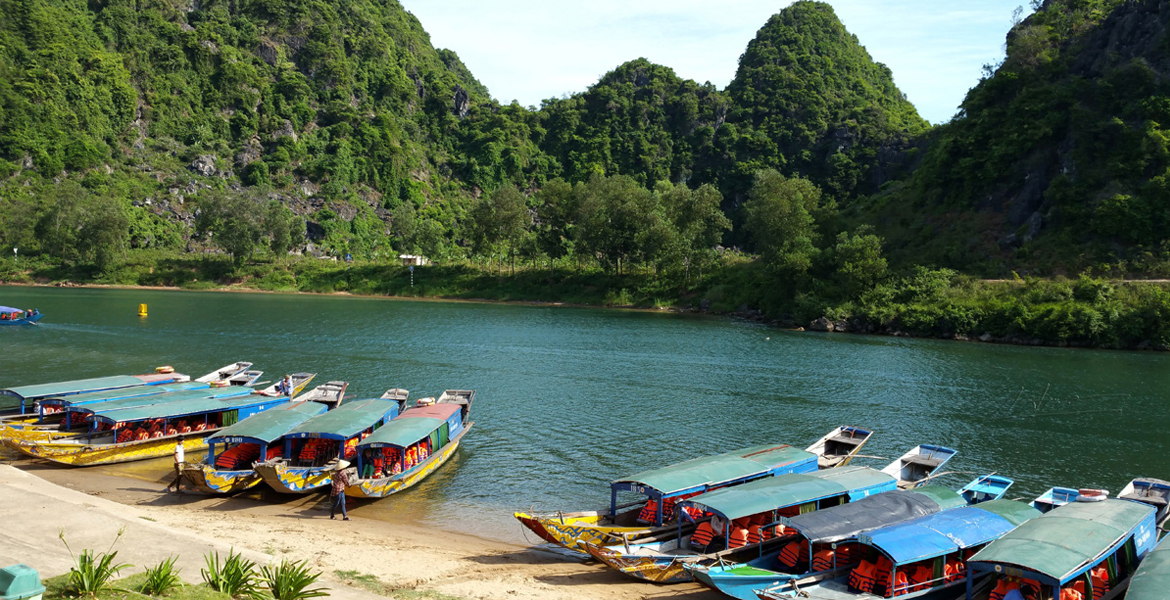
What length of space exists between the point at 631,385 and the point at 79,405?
103 ft

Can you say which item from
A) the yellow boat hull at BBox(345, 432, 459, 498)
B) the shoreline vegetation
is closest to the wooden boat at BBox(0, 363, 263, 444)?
the yellow boat hull at BBox(345, 432, 459, 498)

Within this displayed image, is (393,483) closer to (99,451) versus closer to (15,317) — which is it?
(99,451)

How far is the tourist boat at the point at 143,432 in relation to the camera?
3100cm

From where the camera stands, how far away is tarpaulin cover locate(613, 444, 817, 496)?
2325 cm

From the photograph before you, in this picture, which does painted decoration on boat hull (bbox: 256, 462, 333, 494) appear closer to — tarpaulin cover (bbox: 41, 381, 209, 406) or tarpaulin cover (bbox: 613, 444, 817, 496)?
tarpaulin cover (bbox: 613, 444, 817, 496)

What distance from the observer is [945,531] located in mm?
19391

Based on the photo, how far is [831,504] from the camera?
904 inches

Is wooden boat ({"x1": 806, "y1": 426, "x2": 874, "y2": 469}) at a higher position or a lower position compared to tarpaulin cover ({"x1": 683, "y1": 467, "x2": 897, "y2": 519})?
lower

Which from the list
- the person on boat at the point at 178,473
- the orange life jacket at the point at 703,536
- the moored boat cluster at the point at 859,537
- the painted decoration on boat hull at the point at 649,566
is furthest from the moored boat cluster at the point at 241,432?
the orange life jacket at the point at 703,536

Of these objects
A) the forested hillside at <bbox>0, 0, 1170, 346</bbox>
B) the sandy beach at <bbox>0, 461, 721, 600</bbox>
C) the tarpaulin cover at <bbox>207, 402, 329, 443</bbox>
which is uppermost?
the forested hillside at <bbox>0, 0, 1170, 346</bbox>

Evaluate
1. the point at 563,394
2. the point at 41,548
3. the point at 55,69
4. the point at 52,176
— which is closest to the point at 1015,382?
the point at 563,394

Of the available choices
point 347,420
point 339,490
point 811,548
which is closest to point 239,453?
point 347,420

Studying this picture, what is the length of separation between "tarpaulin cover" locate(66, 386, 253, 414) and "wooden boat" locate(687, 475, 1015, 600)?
2707 cm

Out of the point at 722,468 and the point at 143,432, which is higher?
the point at 722,468
